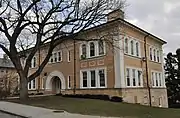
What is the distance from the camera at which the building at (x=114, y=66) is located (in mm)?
24844

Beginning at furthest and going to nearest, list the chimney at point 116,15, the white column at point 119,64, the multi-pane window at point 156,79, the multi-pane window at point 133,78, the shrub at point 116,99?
the multi-pane window at point 156,79 < the multi-pane window at point 133,78 < the white column at point 119,64 < the shrub at point 116,99 < the chimney at point 116,15

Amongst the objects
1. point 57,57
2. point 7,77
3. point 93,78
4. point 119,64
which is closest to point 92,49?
point 93,78

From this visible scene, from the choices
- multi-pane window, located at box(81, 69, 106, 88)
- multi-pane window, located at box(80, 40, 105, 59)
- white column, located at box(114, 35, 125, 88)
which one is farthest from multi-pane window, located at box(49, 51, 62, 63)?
white column, located at box(114, 35, 125, 88)

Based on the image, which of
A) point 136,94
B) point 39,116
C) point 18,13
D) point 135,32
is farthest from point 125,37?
point 39,116

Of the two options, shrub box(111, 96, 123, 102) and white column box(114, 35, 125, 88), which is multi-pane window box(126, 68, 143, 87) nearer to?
white column box(114, 35, 125, 88)

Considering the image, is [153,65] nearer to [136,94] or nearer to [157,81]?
[157,81]

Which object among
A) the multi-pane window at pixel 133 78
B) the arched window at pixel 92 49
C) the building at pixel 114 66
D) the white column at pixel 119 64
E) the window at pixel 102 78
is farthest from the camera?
the arched window at pixel 92 49

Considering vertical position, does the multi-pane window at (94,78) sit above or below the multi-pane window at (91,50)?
below

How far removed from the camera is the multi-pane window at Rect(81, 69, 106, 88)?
2633 centimetres

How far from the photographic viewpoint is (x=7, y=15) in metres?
20.4

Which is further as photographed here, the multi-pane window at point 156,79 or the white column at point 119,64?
the multi-pane window at point 156,79

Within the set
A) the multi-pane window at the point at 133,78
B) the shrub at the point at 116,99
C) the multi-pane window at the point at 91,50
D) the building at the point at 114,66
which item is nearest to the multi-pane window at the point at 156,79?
the building at the point at 114,66

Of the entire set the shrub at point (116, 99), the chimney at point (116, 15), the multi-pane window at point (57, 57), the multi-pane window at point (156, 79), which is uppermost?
the chimney at point (116, 15)

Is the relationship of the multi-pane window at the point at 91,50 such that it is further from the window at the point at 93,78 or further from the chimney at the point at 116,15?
the chimney at the point at 116,15
